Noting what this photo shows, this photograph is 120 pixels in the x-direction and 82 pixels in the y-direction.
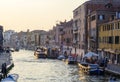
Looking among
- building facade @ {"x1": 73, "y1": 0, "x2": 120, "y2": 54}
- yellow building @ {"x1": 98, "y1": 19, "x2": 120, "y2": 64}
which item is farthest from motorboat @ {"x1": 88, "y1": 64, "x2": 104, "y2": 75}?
building facade @ {"x1": 73, "y1": 0, "x2": 120, "y2": 54}

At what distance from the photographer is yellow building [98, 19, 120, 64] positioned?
224 ft

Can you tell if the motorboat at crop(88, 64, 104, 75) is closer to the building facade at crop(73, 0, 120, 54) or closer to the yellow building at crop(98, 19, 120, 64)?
the yellow building at crop(98, 19, 120, 64)

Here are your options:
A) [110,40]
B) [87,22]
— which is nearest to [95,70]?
[110,40]

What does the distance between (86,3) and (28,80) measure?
1642 inches

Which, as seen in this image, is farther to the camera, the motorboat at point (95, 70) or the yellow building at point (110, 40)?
the yellow building at point (110, 40)

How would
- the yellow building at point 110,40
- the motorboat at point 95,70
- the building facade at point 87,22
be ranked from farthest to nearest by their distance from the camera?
the building facade at point 87,22, the yellow building at point 110,40, the motorboat at point 95,70

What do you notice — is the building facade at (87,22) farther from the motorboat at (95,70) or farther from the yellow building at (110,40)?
the motorboat at (95,70)

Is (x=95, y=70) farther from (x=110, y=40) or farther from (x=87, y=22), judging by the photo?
(x=87, y=22)

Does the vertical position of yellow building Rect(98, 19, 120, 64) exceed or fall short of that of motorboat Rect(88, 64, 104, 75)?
it exceeds it

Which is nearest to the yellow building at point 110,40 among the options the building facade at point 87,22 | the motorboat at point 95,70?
the building facade at point 87,22

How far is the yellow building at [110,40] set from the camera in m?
68.1

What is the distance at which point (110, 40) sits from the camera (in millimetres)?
72562

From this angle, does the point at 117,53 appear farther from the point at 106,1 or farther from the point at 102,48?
the point at 106,1

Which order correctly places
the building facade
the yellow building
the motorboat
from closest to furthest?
1. the motorboat
2. the yellow building
3. the building facade
